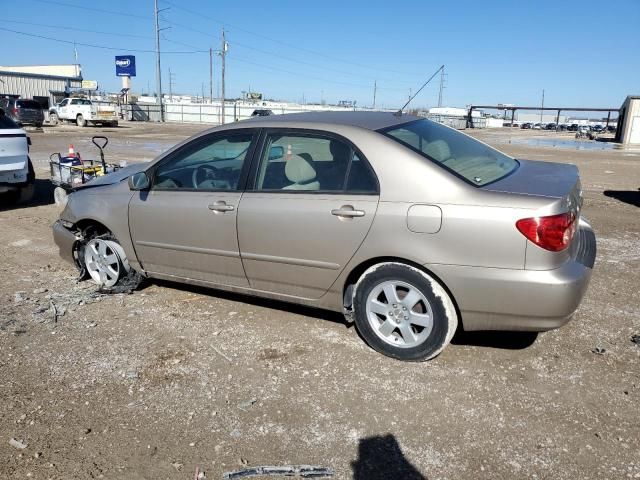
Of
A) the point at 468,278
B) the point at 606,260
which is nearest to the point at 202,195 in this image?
the point at 468,278

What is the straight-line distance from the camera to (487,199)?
3.15 meters

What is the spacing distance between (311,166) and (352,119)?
503 millimetres

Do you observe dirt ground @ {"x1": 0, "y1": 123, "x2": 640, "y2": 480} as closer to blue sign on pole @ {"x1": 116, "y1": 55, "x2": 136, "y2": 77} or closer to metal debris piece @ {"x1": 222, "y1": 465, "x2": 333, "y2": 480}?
metal debris piece @ {"x1": 222, "y1": 465, "x2": 333, "y2": 480}

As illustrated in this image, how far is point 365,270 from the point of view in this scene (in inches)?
142

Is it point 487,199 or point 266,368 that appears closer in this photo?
point 487,199

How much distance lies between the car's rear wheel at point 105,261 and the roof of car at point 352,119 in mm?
1752

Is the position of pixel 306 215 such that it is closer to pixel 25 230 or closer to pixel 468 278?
pixel 468 278

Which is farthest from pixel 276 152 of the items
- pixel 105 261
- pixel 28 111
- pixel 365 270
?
pixel 28 111

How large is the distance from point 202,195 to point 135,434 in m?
1.90

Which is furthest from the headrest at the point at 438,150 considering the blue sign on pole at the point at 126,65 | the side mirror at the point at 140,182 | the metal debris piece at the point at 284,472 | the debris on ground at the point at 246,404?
the blue sign on pole at the point at 126,65

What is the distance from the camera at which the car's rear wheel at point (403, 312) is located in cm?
334

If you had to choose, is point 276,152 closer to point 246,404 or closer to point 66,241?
point 246,404

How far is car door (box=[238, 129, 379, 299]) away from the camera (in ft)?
11.5

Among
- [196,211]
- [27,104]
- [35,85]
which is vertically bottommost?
[196,211]
